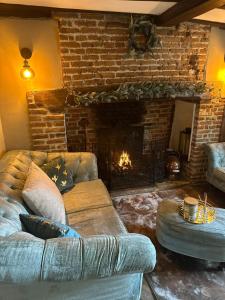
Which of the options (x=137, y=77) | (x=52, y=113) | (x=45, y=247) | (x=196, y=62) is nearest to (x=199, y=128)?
(x=196, y=62)

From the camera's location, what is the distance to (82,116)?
3318 mm

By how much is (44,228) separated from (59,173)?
104cm

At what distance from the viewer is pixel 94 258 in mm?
1234

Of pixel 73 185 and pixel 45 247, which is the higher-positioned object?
pixel 45 247

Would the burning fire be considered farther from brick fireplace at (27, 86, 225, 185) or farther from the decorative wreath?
the decorative wreath

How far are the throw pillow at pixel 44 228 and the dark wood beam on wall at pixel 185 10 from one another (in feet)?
7.07

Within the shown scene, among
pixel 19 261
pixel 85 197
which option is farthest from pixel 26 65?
pixel 19 261

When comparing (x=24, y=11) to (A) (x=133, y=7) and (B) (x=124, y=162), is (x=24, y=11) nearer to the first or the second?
(A) (x=133, y=7)

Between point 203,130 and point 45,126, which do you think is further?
point 203,130

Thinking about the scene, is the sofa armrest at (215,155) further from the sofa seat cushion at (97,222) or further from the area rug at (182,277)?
the sofa seat cushion at (97,222)

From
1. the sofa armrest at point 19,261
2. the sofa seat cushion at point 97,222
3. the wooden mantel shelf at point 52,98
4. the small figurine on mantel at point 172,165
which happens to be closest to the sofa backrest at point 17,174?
the sofa armrest at point 19,261

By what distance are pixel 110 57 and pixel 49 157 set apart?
145 centimetres

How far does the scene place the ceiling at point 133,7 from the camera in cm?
227

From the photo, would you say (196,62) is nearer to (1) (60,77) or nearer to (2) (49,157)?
(1) (60,77)
